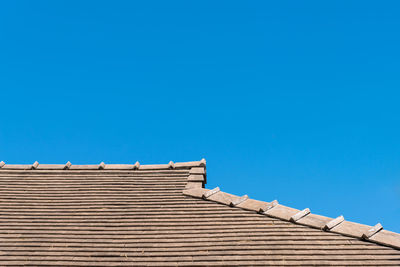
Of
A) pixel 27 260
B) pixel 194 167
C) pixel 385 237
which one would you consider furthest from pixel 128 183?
pixel 385 237

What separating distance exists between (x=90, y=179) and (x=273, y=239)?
20.3 feet

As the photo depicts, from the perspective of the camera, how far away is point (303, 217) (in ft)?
33.3

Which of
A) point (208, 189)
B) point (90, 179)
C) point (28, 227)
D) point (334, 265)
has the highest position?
point (90, 179)

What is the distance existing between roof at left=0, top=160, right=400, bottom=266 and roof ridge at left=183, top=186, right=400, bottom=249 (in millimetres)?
24

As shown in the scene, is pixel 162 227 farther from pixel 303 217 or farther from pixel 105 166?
pixel 105 166

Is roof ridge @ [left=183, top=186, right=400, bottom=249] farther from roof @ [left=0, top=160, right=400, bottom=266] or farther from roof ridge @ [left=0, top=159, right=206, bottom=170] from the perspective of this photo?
roof ridge @ [left=0, top=159, right=206, bottom=170]

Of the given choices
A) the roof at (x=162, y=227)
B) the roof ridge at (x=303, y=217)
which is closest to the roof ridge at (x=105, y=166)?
the roof at (x=162, y=227)

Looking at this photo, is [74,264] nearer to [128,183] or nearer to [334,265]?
[128,183]

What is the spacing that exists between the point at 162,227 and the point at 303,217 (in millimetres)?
3573

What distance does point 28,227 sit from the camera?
10.5 m

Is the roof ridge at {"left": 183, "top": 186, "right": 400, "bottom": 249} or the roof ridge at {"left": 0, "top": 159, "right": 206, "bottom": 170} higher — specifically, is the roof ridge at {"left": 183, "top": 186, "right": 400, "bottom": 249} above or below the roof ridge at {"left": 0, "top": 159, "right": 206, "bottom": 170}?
below

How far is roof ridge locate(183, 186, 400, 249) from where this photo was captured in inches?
365

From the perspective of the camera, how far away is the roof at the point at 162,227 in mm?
8922

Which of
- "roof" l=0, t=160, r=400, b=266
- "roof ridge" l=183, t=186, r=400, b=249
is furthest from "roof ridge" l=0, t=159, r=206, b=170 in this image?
"roof ridge" l=183, t=186, r=400, b=249
